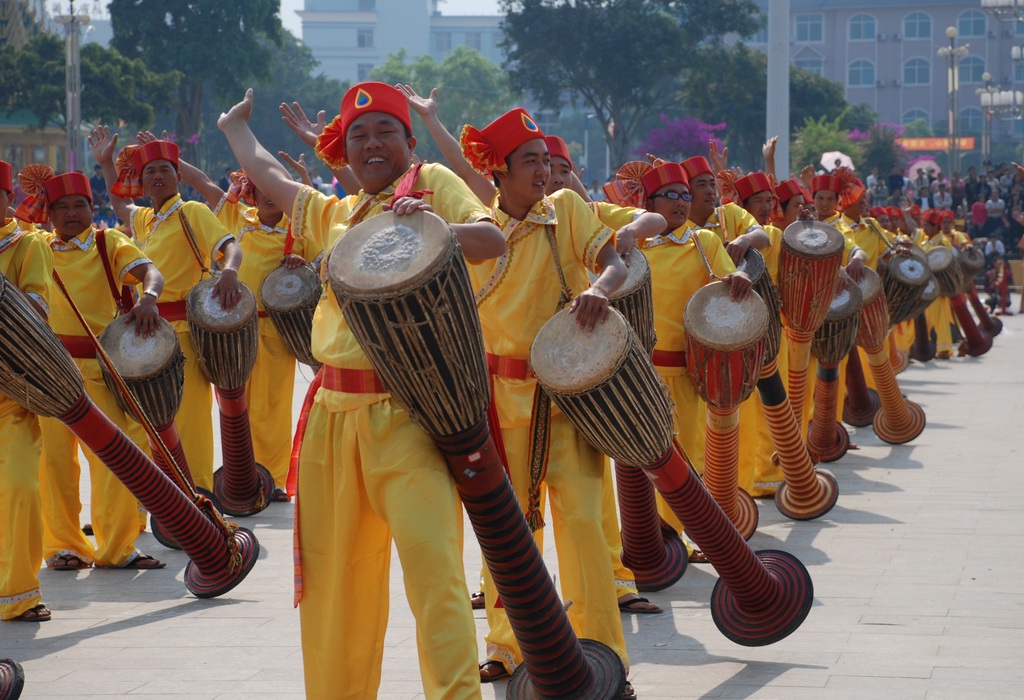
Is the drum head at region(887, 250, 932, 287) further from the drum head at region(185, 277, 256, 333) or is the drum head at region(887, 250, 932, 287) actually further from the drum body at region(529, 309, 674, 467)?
the drum body at region(529, 309, 674, 467)

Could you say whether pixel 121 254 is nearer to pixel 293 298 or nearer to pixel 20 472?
pixel 20 472

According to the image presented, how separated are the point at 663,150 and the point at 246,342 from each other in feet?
162

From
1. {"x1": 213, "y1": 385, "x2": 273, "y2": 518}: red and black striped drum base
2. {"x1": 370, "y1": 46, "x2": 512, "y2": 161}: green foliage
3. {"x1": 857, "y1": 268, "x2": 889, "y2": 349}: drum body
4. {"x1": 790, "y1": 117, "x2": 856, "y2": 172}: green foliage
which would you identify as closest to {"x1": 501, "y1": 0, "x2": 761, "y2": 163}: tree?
{"x1": 790, "y1": 117, "x2": 856, "y2": 172}: green foliage

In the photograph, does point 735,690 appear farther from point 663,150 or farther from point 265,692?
point 663,150

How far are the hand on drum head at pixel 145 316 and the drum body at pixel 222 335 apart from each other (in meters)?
0.83

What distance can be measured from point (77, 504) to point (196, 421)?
1146 mm

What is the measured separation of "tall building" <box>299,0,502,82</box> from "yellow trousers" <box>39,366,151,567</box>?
143m

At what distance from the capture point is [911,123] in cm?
9231

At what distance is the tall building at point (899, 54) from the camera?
93500 millimetres

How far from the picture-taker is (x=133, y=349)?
24.1ft

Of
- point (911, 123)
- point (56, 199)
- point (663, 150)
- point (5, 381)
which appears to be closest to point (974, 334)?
point (56, 199)

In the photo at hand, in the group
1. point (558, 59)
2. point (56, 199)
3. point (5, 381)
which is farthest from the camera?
point (558, 59)

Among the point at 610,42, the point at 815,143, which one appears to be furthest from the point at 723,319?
the point at 815,143

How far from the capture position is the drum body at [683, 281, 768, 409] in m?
6.82
